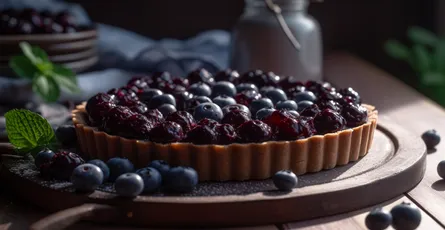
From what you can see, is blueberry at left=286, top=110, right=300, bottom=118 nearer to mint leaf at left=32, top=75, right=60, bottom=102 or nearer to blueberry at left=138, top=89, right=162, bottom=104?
blueberry at left=138, top=89, right=162, bottom=104

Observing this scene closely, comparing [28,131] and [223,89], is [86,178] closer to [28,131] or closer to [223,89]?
[28,131]

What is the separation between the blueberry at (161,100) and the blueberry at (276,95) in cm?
25

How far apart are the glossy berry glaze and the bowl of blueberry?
1.95 feet

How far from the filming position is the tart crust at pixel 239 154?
1427 mm

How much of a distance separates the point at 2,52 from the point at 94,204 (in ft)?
4.19

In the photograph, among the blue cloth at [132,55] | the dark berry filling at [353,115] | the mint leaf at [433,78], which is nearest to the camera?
the dark berry filling at [353,115]

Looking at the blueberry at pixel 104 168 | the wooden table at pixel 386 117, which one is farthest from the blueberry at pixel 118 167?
the wooden table at pixel 386 117

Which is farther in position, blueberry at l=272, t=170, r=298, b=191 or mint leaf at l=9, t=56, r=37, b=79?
mint leaf at l=9, t=56, r=37, b=79

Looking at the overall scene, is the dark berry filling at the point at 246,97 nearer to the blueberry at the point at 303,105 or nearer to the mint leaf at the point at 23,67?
the blueberry at the point at 303,105

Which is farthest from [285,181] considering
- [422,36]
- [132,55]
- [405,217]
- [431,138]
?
[422,36]

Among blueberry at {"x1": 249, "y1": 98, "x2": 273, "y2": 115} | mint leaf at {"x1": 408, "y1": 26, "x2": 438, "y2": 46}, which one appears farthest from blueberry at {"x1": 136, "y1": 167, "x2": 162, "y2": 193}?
mint leaf at {"x1": 408, "y1": 26, "x2": 438, "y2": 46}

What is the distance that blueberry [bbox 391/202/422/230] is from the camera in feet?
4.17

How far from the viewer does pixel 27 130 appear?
1554 mm

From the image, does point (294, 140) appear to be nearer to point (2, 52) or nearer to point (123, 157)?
point (123, 157)
